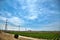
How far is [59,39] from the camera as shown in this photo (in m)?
7.74

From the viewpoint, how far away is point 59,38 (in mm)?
7848

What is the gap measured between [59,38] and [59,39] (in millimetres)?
121
